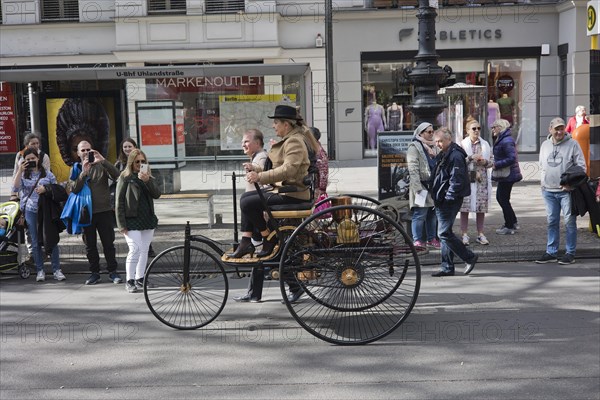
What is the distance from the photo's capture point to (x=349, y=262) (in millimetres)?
6445

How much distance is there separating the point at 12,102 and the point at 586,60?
51.7ft

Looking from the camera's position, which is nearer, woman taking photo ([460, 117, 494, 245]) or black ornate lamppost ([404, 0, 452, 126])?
black ornate lamppost ([404, 0, 452, 126])

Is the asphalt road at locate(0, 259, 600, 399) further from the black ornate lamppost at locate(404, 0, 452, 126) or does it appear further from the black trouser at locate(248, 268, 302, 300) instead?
the black ornate lamppost at locate(404, 0, 452, 126)

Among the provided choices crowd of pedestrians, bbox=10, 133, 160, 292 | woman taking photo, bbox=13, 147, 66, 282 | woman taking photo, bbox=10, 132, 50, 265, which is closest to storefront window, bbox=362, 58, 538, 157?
crowd of pedestrians, bbox=10, 133, 160, 292

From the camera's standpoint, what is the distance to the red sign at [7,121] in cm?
1553

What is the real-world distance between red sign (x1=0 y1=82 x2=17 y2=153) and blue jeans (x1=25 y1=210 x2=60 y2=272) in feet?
20.8

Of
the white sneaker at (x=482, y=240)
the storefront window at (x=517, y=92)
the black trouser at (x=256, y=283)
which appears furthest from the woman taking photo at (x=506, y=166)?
the storefront window at (x=517, y=92)

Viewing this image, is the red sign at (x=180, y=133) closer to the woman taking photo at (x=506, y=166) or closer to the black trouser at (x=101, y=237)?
the black trouser at (x=101, y=237)

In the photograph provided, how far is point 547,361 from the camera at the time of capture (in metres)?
5.78

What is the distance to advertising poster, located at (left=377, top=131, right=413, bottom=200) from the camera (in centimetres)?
1055

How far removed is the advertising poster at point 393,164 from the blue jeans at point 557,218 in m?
1.93

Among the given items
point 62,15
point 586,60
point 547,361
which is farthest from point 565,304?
point 62,15

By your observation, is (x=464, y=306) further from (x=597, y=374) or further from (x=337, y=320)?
(x=597, y=374)

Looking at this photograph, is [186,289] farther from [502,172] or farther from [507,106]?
[507,106]
